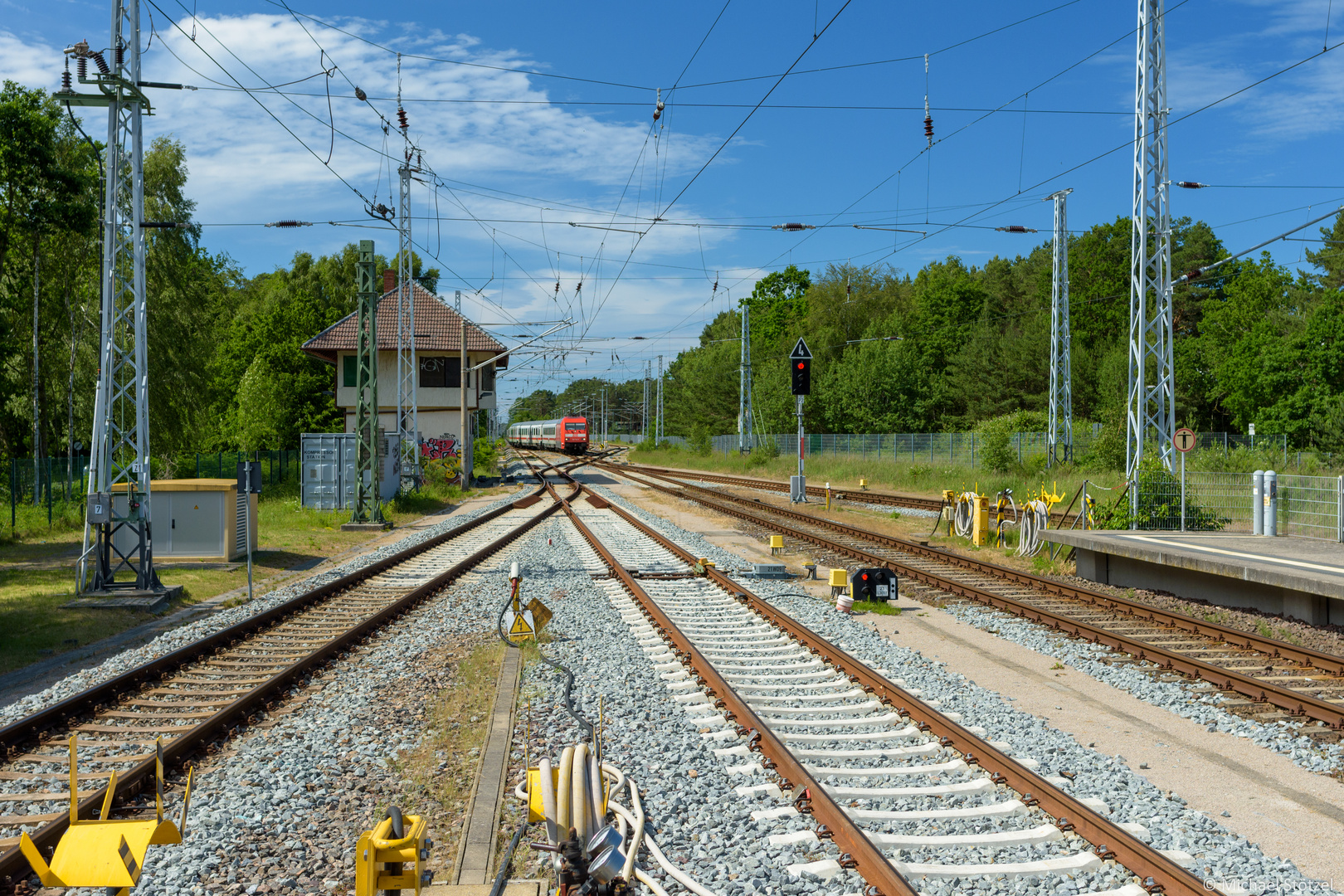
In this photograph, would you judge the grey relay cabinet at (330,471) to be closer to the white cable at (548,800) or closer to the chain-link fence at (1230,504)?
the chain-link fence at (1230,504)

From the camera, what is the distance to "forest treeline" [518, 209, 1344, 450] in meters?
46.0

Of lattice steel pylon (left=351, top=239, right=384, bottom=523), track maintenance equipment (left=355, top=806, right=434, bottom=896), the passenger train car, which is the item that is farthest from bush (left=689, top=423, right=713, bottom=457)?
track maintenance equipment (left=355, top=806, right=434, bottom=896)

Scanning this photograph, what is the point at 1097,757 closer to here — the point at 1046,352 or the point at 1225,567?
the point at 1225,567

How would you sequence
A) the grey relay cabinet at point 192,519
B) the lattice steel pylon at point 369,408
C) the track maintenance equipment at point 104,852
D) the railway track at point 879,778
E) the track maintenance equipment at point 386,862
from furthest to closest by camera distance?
the lattice steel pylon at point 369,408
the grey relay cabinet at point 192,519
the railway track at point 879,778
the track maintenance equipment at point 386,862
the track maintenance equipment at point 104,852

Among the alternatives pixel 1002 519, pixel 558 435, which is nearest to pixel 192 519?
pixel 1002 519

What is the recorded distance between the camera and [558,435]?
277ft

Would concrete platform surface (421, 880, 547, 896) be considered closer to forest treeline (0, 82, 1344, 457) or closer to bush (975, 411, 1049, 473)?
forest treeline (0, 82, 1344, 457)

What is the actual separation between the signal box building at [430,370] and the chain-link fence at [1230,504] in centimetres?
3275

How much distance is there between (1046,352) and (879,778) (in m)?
55.2

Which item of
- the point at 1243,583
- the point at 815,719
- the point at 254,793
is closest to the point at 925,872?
the point at 815,719

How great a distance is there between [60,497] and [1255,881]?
31858 mm

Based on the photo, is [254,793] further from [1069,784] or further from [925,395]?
[925,395]

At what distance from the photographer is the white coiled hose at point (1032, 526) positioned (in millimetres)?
17688

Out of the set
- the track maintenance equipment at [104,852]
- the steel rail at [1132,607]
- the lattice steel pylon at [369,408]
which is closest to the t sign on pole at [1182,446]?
the steel rail at [1132,607]
